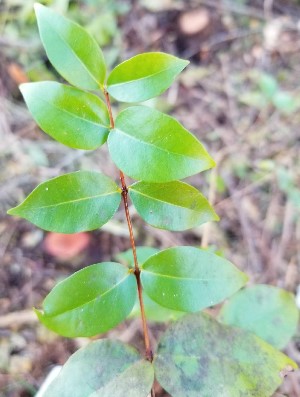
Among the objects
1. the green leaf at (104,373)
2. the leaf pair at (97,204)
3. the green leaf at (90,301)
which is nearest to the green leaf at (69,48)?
the leaf pair at (97,204)

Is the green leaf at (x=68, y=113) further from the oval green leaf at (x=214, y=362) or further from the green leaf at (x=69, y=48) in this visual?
the oval green leaf at (x=214, y=362)

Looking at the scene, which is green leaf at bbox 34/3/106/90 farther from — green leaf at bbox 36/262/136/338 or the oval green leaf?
the oval green leaf

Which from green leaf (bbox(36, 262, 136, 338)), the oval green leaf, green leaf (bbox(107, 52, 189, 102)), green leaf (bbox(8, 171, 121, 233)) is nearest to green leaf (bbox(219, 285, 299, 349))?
the oval green leaf

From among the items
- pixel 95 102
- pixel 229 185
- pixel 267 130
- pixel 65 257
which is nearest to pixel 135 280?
pixel 95 102

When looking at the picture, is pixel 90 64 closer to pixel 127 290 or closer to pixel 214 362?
pixel 127 290

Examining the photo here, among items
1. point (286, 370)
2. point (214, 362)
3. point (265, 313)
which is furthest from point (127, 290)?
point (265, 313)

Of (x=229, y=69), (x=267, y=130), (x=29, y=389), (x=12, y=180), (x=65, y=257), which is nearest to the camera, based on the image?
(x=29, y=389)

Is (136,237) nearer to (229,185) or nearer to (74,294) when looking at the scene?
(229,185)
